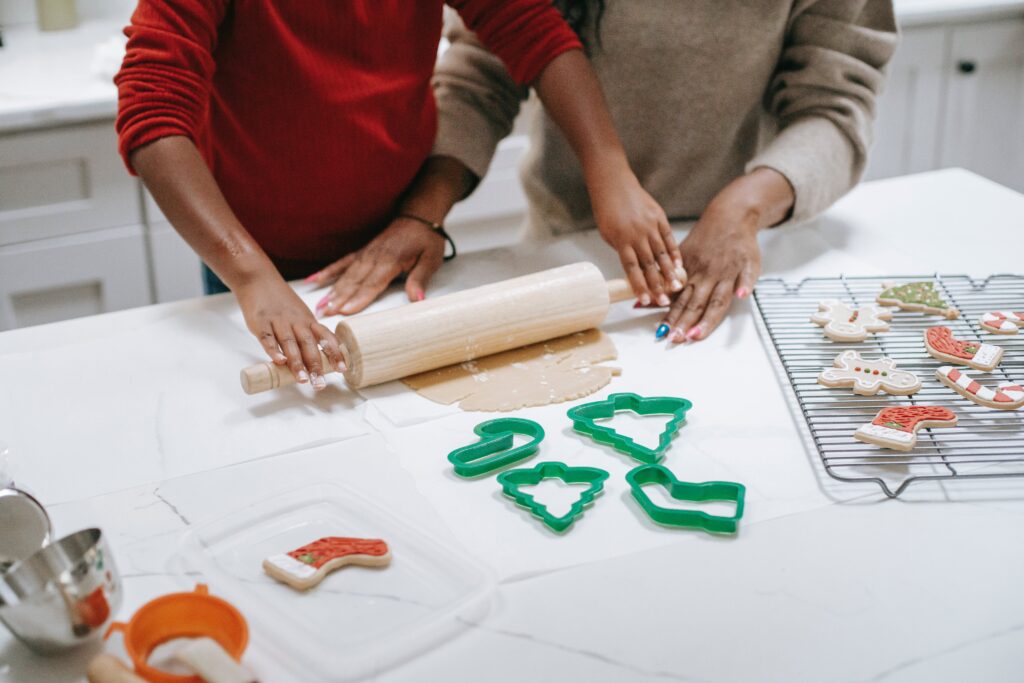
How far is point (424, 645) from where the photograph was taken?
2.23 feet

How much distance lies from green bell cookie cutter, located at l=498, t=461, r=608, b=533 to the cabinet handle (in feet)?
6.60

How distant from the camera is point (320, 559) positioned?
29.3 inches

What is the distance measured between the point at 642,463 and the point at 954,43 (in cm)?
196

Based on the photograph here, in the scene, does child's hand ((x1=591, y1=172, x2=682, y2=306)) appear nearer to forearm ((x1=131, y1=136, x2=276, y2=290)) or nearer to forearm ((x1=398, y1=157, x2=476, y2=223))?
forearm ((x1=398, y1=157, x2=476, y2=223))

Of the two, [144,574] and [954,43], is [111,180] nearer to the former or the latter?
[144,574]

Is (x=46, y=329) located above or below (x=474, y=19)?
below

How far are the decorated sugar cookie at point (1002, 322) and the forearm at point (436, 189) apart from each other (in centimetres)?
66

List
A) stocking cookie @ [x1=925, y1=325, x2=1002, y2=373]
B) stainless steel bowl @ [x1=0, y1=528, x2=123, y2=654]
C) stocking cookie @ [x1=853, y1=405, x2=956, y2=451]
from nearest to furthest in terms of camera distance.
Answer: stainless steel bowl @ [x1=0, y1=528, x2=123, y2=654]
stocking cookie @ [x1=853, y1=405, x2=956, y2=451]
stocking cookie @ [x1=925, y1=325, x2=1002, y2=373]

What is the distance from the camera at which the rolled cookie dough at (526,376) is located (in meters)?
1.00

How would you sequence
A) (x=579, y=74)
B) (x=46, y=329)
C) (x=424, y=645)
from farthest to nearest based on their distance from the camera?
(x=579, y=74) → (x=46, y=329) → (x=424, y=645)

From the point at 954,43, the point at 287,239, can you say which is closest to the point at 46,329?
the point at 287,239

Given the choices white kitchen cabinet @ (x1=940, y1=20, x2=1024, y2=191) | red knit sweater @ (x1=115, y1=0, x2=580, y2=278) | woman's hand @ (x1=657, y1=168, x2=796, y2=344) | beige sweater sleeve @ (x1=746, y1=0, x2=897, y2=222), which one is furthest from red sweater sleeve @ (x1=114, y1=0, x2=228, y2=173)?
white kitchen cabinet @ (x1=940, y1=20, x2=1024, y2=191)

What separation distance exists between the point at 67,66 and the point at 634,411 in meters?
1.49

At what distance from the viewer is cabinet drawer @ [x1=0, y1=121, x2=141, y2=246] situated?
5.75 ft
